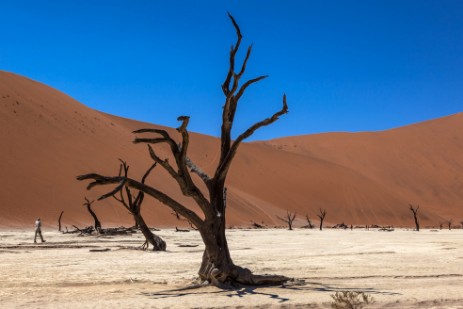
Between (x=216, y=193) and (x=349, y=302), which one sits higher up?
(x=216, y=193)

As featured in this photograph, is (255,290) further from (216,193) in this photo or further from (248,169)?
(248,169)

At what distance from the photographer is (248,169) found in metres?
73.6

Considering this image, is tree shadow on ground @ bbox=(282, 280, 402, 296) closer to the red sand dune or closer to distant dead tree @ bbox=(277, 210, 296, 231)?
the red sand dune

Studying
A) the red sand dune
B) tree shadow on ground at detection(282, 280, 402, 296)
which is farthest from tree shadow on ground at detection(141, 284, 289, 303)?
the red sand dune

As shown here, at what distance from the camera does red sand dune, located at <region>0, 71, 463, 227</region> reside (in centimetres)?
4091

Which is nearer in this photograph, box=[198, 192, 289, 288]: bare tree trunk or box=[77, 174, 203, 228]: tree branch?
box=[77, 174, 203, 228]: tree branch

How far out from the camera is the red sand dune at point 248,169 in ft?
134

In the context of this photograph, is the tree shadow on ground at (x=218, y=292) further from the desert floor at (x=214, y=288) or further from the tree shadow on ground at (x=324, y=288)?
the tree shadow on ground at (x=324, y=288)

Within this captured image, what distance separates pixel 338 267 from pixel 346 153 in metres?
86.4

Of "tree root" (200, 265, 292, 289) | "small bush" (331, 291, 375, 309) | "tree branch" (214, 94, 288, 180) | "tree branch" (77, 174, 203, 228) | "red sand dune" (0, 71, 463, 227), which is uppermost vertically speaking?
"red sand dune" (0, 71, 463, 227)

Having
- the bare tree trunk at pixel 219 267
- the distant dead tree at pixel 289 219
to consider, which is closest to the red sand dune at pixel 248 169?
the distant dead tree at pixel 289 219

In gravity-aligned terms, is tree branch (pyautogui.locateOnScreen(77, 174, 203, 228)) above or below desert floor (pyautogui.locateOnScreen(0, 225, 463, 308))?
above

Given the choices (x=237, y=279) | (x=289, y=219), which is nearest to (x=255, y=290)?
(x=237, y=279)

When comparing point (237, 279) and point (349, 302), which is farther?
point (237, 279)
